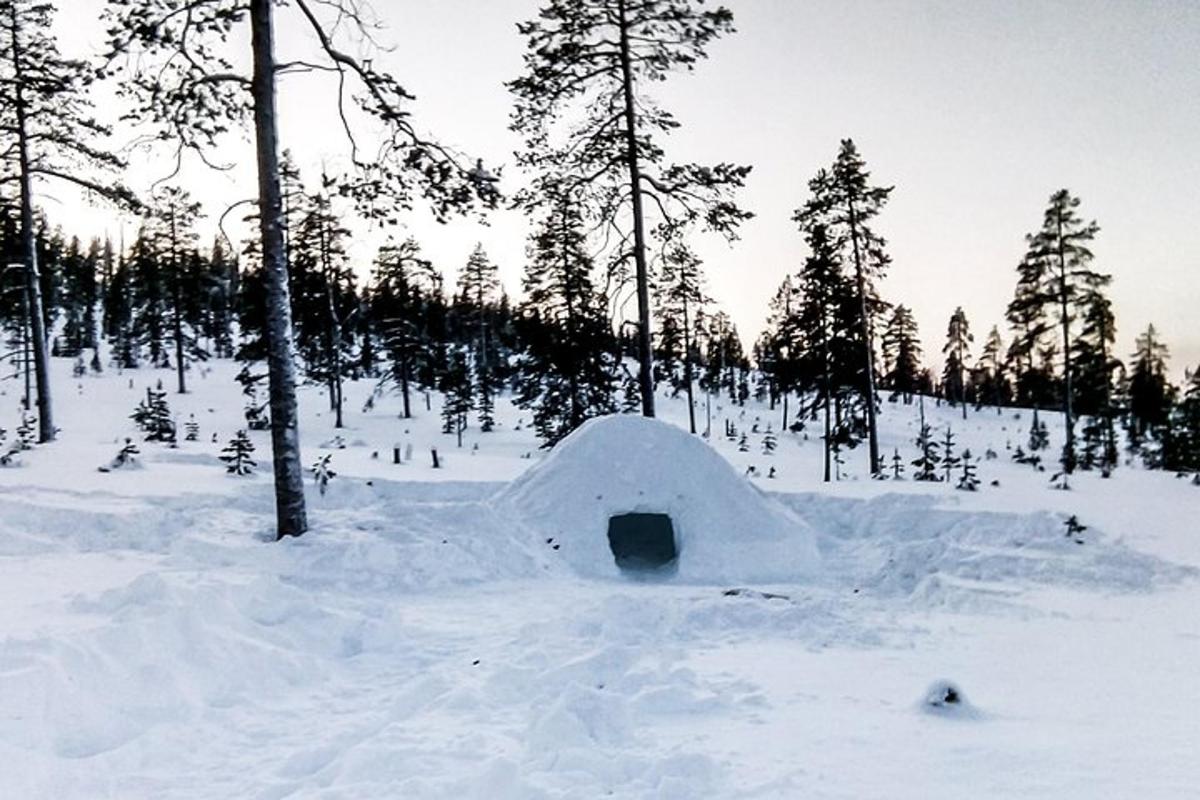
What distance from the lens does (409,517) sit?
32.8 ft

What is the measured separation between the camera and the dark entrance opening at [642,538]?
1220 cm

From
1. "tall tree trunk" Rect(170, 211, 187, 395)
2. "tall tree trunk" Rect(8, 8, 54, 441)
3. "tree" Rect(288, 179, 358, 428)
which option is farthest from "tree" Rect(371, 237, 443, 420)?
"tall tree trunk" Rect(8, 8, 54, 441)

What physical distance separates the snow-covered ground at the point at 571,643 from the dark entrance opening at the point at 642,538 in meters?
1.84

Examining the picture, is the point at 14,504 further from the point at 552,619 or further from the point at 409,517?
the point at 552,619

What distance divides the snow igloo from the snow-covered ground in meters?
0.07

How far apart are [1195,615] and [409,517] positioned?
9.42 meters

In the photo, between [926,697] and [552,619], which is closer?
[926,697]

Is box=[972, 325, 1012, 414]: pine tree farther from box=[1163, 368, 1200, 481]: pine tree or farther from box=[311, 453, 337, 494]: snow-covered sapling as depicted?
box=[311, 453, 337, 494]: snow-covered sapling

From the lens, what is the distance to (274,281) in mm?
8555

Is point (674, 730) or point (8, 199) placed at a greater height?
point (8, 199)

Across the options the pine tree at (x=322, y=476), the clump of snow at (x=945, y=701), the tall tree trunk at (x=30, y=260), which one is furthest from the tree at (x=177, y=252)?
the clump of snow at (x=945, y=701)

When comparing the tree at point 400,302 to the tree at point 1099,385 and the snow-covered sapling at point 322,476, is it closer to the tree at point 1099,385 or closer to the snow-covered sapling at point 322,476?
the snow-covered sapling at point 322,476

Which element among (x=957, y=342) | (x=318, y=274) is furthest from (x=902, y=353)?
(x=318, y=274)

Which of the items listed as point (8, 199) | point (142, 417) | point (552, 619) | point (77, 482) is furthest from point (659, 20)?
point (142, 417)
